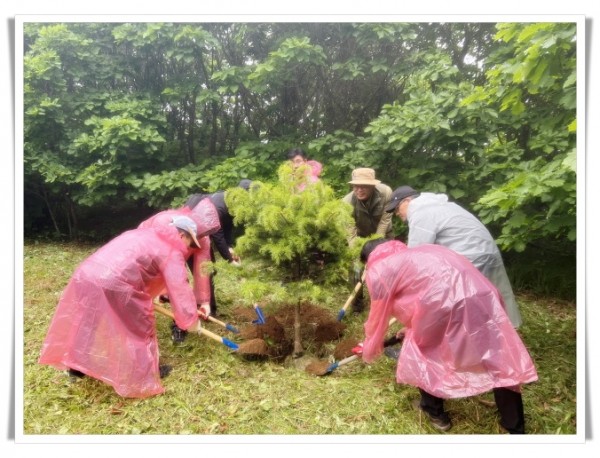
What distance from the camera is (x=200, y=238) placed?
3818 millimetres

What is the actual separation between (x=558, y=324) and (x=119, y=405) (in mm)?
4940

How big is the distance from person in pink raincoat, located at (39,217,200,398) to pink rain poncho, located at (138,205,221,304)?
0.32 metres

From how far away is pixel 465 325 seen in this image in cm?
236

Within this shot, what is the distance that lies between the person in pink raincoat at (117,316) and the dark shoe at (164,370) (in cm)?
33

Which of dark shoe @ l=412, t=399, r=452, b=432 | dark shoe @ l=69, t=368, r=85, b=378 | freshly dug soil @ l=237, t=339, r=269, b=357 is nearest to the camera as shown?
dark shoe @ l=412, t=399, r=452, b=432

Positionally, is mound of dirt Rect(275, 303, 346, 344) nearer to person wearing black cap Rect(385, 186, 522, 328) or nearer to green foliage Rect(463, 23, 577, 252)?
person wearing black cap Rect(385, 186, 522, 328)

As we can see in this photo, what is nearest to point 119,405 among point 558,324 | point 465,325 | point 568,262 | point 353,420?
point 353,420

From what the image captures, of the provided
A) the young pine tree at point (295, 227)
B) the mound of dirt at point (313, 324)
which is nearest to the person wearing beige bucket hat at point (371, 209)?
the mound of dirt at point (313, 324)

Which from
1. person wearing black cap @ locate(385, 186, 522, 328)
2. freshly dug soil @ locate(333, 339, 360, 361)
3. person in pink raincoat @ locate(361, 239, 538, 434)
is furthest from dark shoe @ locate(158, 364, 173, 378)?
person wearing black cap @ locate(385, 186, 522, 328)

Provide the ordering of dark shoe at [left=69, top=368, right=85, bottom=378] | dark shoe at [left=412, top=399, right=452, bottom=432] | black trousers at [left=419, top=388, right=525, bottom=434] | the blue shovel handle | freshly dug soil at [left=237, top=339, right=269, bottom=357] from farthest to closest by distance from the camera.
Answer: the blue shovel handle → freshly dug soil at [left=237, top=339, right=269, bottom=357] → dark shoe at [left=69, top=368, right=85, bottom=378] → dark shoe at [left=412, top=399, right=452, bottom=432] → black trousers at [left=419, top=388, right=525, bottom=434]

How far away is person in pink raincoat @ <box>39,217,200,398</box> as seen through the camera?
288cm

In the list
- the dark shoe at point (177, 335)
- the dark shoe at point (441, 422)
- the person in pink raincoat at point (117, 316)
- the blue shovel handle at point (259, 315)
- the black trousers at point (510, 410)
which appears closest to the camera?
the black trousers at point (510, 410)

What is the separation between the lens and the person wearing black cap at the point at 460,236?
10.0 feet

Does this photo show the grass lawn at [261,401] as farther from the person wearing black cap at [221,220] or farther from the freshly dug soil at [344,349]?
the person wearing black cap at [221,220]
